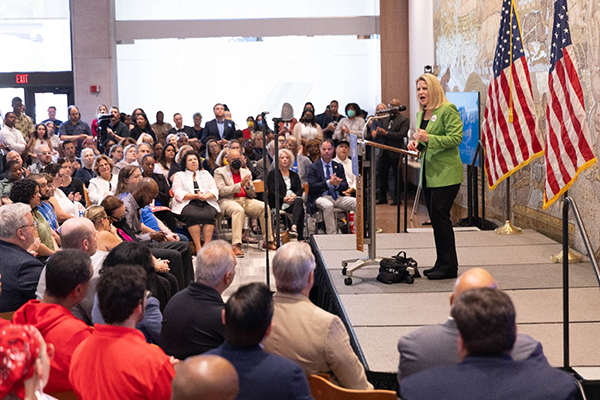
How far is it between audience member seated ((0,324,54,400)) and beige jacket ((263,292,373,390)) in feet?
3.17

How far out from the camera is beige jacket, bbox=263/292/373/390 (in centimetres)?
273

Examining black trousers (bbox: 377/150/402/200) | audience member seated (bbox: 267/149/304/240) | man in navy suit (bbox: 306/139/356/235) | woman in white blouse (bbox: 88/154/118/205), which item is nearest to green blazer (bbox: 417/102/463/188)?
man in navy suit (bbox: 306/139/356/235)

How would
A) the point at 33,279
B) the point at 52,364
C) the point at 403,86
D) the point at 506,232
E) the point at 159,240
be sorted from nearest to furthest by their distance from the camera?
1. the point at 52,364
2. the point at 33,279
3. the point at 159,240
4. the point at 506,232
5. the point at 403,86

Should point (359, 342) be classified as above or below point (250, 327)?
below

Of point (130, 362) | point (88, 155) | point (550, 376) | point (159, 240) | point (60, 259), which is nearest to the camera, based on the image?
point (550, 376)

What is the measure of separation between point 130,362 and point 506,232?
5.24 metres

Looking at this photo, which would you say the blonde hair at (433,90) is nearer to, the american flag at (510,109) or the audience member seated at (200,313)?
the american flag at (510,109)

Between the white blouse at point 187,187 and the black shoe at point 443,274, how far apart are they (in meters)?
3.49

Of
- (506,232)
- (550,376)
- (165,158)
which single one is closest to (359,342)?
(550,376)

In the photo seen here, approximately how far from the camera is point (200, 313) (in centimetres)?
302

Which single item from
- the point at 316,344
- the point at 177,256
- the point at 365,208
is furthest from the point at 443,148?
the point at 316,344

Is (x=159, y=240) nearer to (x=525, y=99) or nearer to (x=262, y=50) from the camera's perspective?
(x=525, y=99)

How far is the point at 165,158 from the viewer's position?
351 inches

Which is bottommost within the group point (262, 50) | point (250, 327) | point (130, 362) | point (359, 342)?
point (359, 342)
